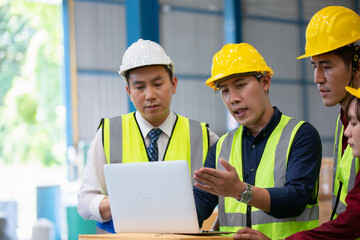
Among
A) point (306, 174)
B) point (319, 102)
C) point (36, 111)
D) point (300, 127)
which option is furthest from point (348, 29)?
point (36, 111)

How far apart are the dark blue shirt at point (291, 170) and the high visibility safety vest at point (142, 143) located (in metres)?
0.43

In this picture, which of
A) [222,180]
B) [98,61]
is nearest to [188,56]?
[98,61]

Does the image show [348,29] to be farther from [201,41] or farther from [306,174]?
[201,41]

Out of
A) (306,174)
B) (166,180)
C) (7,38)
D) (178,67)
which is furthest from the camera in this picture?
(7,38)

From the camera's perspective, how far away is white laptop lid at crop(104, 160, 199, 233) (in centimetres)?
204

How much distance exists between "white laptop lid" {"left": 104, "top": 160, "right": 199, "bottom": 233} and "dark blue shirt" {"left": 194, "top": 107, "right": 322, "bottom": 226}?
42 centimetres

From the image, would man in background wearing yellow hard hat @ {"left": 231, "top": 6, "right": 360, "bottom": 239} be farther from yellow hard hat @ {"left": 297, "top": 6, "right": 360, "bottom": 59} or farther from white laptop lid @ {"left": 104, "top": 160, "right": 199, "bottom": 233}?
white laptop lid @ {"left": 104, "top": 160, "right": 199, "bottom": 233}

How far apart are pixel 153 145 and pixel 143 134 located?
0.11m

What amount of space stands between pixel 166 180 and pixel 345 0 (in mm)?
14574

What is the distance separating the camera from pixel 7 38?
79.2 ft

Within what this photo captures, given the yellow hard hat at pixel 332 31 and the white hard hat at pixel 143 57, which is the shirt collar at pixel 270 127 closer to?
the yellow hard hat at pixel 332 31

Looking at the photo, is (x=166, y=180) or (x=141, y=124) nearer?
(x=166, y=180)

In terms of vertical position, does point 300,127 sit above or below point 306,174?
above

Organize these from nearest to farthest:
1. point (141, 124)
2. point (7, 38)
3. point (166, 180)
A: point (166, 180)
point (141, 124)
point (7, 38)
